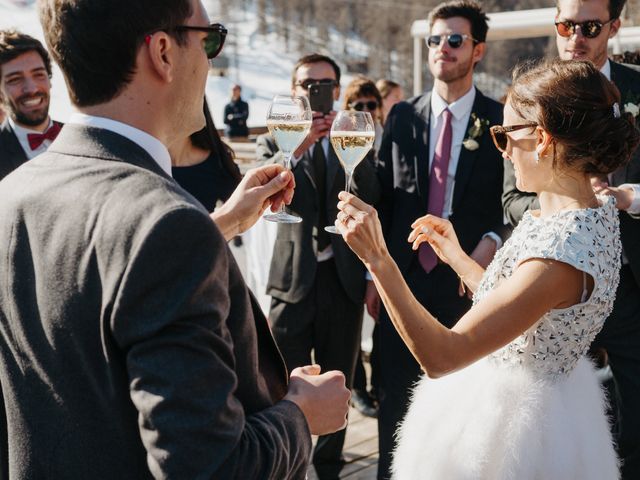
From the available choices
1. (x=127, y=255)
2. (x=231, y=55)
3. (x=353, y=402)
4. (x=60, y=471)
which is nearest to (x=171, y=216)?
(x=127, y=255)

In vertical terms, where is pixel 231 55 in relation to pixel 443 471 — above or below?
below

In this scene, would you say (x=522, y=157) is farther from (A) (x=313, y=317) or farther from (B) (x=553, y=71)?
(A) (x=313, y=317)

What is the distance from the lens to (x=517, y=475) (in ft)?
7.42

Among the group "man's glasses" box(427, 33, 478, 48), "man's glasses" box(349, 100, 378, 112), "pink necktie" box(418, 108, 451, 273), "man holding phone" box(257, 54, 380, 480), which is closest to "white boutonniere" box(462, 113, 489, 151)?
"pink necktie" box(418, 108, 451, 273)

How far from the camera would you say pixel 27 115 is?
4.43m

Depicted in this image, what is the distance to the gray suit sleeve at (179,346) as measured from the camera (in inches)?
48.5

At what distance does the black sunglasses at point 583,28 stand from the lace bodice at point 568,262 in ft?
4.82

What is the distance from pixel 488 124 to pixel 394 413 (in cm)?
157

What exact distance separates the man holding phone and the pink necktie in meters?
0.38

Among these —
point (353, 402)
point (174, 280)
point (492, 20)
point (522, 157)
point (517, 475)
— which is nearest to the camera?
point (174, 280)

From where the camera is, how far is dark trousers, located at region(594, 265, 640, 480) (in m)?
3.46

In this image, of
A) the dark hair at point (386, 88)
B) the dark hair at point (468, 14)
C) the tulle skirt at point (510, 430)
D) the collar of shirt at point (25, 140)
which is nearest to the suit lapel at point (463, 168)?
the dark hair at point (468, 14)

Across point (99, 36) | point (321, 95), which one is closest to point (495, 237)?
point (321, 95)

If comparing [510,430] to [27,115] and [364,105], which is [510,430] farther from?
[364,105]
